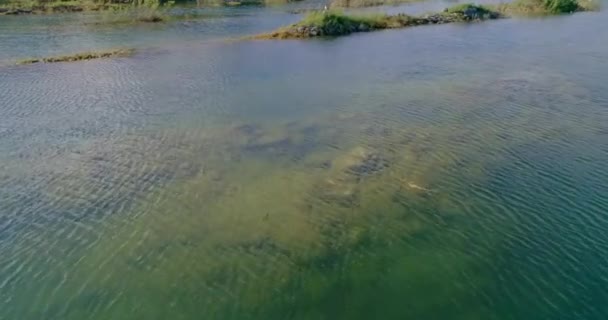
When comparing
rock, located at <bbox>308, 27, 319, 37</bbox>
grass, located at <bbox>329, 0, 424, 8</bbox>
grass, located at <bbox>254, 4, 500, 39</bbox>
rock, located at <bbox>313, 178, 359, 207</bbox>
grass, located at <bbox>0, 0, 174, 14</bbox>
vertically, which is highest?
grass, located at <bbox>329, 0, 424, 8</bbox>

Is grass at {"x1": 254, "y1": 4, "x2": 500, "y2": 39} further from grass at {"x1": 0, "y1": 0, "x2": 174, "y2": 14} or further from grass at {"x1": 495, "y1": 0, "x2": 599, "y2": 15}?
grass at {"x1": 0, "y1": 0, "x2": 174, "y2": 14}

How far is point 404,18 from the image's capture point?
4747cm

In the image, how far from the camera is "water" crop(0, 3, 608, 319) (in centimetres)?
1181

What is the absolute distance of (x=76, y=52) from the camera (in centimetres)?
3769

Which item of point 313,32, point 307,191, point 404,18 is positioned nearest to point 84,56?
point 313,32

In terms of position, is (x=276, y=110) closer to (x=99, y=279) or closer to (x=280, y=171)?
(x=280, y=171)

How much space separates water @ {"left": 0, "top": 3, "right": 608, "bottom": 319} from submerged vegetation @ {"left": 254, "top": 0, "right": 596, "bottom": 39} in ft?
40.5

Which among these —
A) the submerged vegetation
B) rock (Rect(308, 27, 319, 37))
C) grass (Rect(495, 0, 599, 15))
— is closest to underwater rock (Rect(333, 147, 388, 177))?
the submerged vegetation

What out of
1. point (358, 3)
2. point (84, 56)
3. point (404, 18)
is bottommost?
point (84, 56)

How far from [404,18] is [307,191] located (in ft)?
117

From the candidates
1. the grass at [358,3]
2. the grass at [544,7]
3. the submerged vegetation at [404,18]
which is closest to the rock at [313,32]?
the submerged vegetation at [404,18]

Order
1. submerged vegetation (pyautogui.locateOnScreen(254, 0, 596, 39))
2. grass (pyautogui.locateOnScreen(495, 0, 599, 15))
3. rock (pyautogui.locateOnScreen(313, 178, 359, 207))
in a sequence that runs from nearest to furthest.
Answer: rock (pyautogui.locateOnScreen(313, 178, 359, 207)) → submerged vegetation (pyautogui.locateOnScreen(254, 0, 596, 39)) → grass (pyautogui.locateOnScreen(495, 0, 599, 15))

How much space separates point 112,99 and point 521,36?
1259 inches

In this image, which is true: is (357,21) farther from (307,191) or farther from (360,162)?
(307,191)
